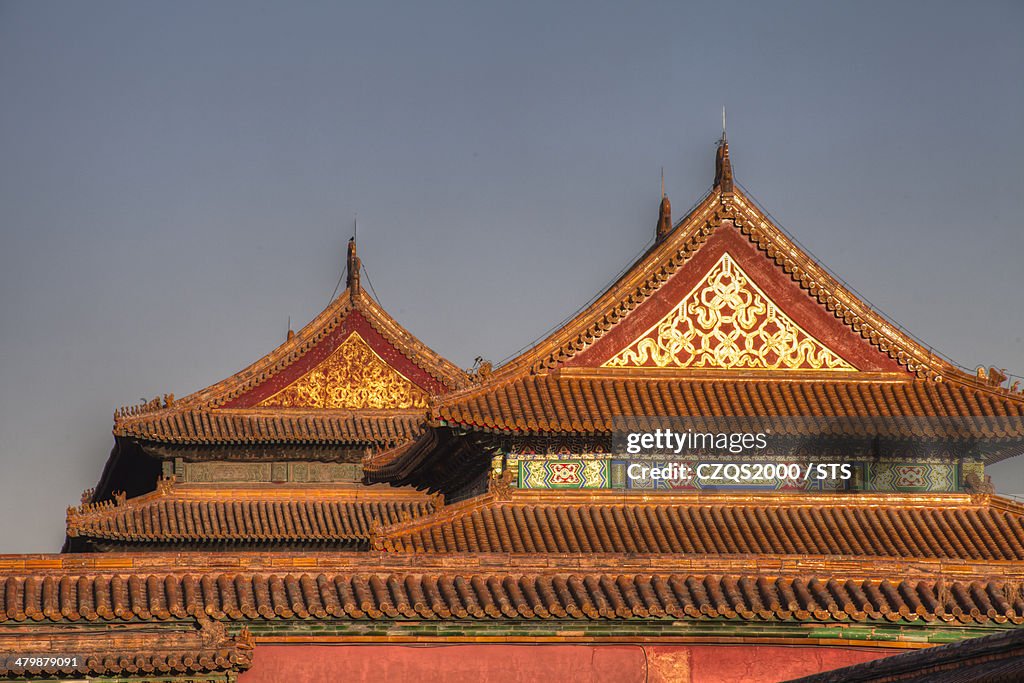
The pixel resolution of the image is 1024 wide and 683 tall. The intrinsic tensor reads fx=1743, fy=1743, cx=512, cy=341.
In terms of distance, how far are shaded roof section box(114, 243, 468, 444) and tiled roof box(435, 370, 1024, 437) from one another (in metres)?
18.3

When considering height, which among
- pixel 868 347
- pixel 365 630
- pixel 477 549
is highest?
pixel 868 347

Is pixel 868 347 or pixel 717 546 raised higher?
pixel 868 347

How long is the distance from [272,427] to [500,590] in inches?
988

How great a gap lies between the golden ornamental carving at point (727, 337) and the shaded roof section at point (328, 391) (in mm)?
18166

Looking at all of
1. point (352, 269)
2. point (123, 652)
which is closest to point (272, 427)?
point (352, 269)

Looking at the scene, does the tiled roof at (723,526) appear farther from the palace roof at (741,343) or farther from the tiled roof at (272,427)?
the tiled roof at (272,427)

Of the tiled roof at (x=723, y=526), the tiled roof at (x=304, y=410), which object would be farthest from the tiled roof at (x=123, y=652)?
the tiled roof at (x=304, y=410)

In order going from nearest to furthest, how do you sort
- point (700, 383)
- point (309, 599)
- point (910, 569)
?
1. point (309, 599)
2. point (910, 569)
3. point (700, 383)

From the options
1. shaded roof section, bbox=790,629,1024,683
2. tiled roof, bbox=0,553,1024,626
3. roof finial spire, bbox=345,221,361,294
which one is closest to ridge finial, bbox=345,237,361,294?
roof finial spire, bbox=345,221,361,294

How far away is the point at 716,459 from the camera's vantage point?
2797 cm

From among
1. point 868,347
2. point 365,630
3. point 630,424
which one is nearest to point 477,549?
point 630,424

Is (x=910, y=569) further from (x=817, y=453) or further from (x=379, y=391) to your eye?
(x=379, y=391)

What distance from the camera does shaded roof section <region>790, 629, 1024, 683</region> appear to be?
1370 cm

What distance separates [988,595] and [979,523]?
536cm
